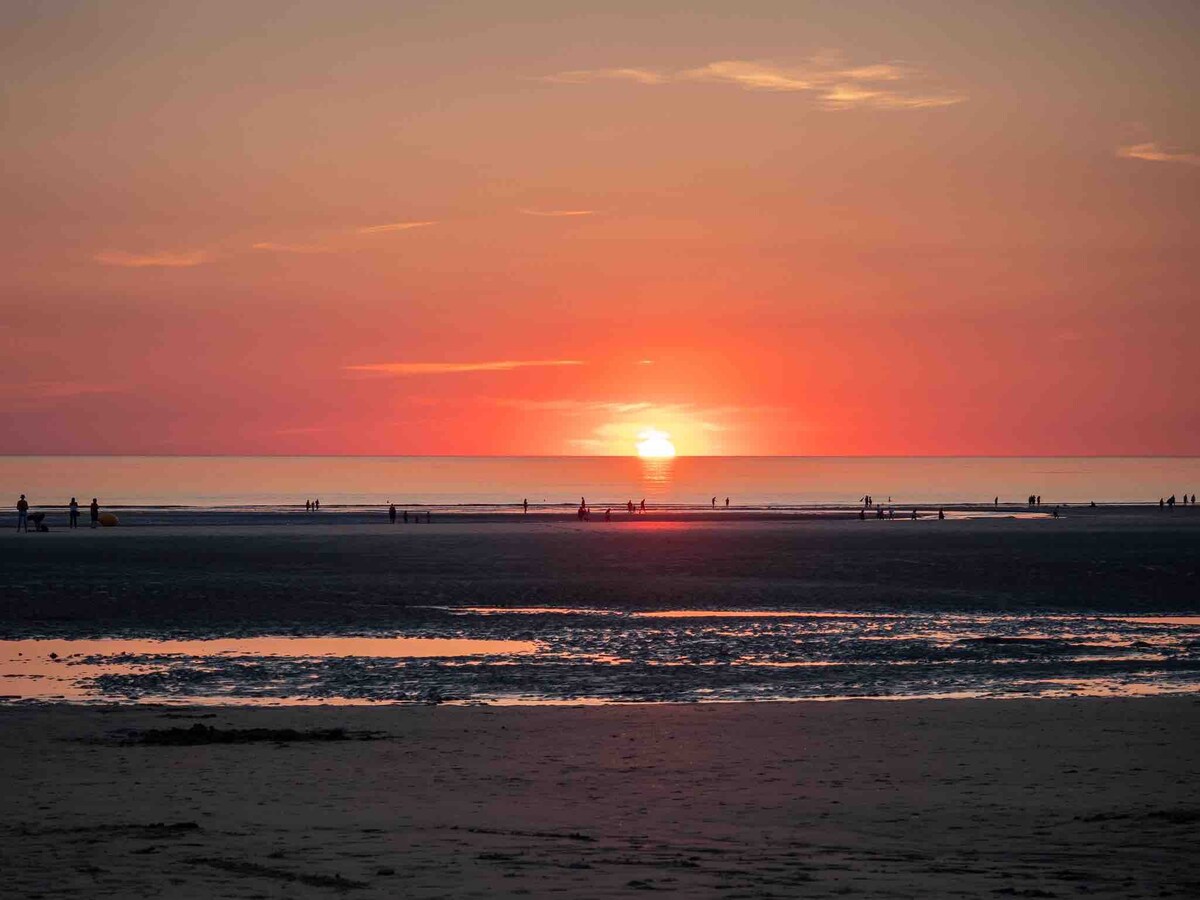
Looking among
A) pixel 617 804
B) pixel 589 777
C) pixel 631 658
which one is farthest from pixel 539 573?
pixel 617 804

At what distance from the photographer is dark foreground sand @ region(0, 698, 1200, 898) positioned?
35.5 feet

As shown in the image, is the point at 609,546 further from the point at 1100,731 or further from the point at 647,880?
the point at 647,880

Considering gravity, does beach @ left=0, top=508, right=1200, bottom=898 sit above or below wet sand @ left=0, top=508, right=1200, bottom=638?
below

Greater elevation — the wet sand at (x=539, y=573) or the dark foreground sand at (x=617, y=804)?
the wet sand at (x=539, y=573)

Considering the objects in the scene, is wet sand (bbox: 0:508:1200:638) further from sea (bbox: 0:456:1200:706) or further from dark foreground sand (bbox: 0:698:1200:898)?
dark foreground sand (bbox: 0:698:1200:898)

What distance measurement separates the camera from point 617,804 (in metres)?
13.9

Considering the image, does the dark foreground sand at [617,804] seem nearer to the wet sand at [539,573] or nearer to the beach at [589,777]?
the beach at [589,777]

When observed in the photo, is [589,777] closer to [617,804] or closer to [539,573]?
[617,804]

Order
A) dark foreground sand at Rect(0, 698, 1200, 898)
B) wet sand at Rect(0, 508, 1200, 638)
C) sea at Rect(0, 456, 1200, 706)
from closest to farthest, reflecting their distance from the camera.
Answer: dark foreground sand at Rect(0, 698, 1200, 898) → sea at Rect(0, 456, 1200, 706) → wet sand at Rect(0, 508, 1200, 638)

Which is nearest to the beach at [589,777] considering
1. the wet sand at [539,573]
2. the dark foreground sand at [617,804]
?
the dark foreground sand at [617,804]

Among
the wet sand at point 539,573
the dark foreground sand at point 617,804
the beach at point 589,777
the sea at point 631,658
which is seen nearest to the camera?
the dark foreground sand at point 617,804

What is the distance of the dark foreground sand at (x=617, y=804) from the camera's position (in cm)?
1083

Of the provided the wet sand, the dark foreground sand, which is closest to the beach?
the dark foreground sand

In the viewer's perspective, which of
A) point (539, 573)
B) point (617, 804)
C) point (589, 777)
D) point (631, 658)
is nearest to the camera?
point (617, 804)
